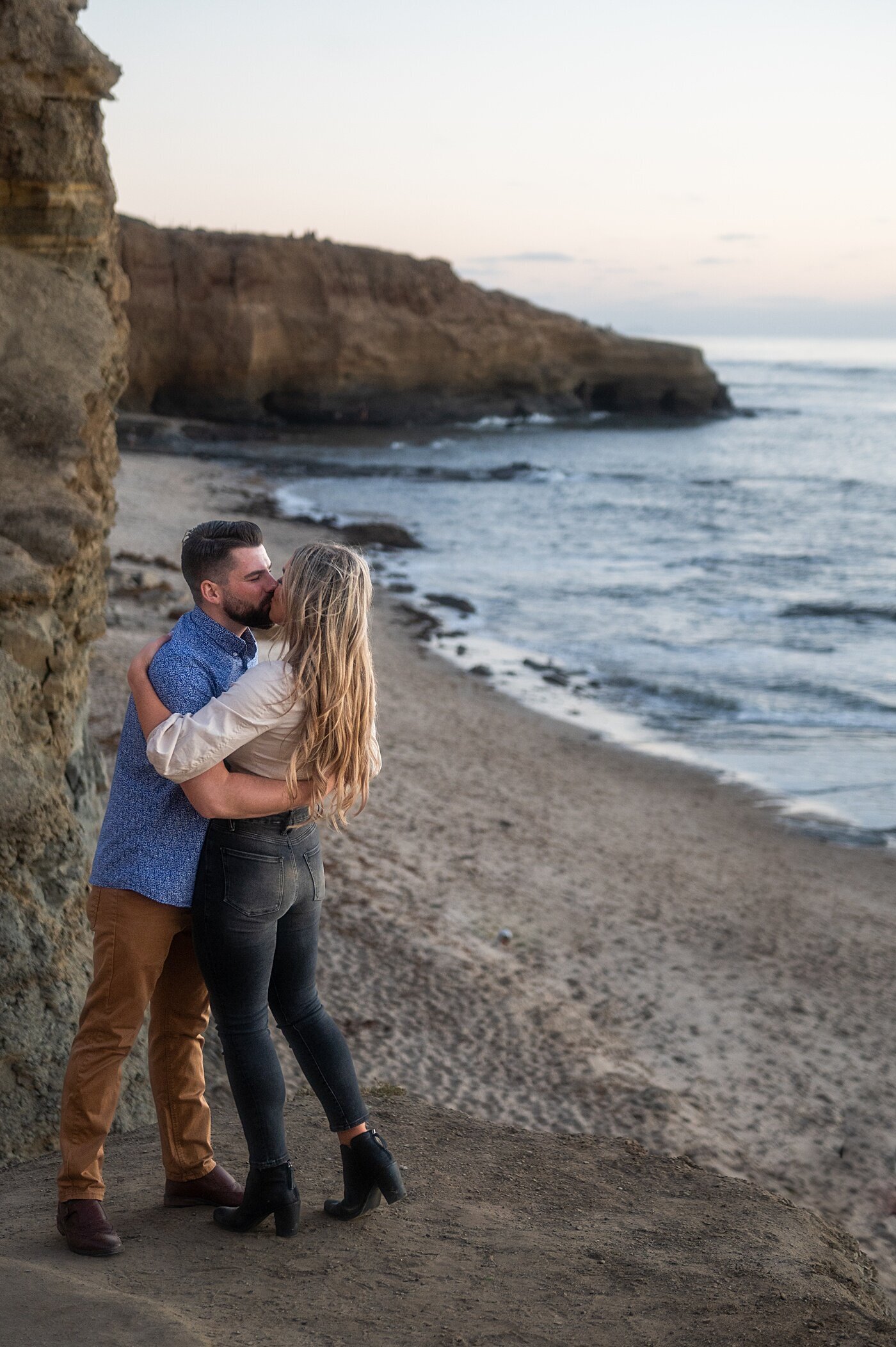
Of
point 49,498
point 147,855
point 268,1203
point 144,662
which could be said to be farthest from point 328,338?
point 268,1203

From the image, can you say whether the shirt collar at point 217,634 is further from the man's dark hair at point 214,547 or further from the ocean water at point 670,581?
the ocean water at point 670,581

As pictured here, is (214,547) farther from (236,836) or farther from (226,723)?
(236,836)

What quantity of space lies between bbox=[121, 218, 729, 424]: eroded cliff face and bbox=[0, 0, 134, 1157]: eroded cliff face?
37.3 m

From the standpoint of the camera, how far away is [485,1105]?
532 cm

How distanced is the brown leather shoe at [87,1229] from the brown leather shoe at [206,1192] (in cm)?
31

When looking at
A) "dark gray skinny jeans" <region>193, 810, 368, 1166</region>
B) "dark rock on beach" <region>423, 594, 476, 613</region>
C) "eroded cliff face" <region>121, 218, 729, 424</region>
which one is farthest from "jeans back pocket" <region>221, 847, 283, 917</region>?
"eroded cliff face" <region>121, 218, 729, 424</region>

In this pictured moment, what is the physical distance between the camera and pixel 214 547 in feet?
9.39

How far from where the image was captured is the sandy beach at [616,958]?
555cm

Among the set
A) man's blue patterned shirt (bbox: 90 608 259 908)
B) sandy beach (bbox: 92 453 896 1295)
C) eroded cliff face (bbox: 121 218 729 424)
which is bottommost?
sandy beach (bbox: 92 453 896 1295)

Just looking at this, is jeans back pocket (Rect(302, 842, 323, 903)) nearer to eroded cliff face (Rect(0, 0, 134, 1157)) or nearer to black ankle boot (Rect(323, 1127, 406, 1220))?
black ankle boot (Rect(323, 1127, 406, 1220))

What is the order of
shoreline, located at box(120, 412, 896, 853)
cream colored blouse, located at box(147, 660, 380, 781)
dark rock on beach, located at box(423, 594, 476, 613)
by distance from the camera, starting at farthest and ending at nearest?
dark rock on beach, located at box(423, 594, 476, 613) < shoreline, located at box(120, 412, 896, 853) < cream colored blouse, located at box(147, 660, 380, 781)

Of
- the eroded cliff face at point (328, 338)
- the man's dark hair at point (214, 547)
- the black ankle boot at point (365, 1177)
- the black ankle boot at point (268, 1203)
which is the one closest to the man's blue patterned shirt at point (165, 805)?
the man's dark hair at point (214, 547)

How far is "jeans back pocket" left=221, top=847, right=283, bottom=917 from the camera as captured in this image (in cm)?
281

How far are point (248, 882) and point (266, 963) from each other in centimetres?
23
